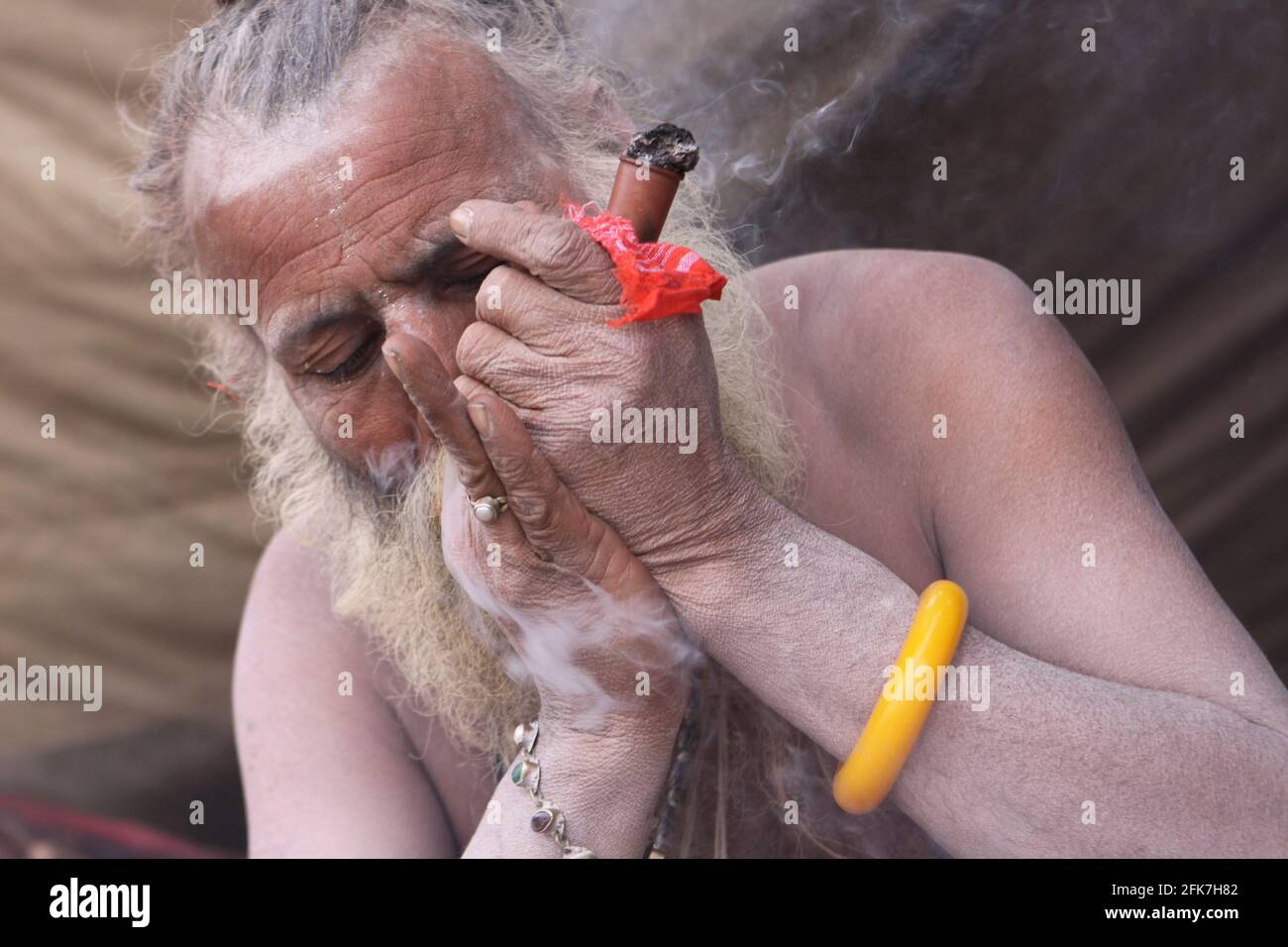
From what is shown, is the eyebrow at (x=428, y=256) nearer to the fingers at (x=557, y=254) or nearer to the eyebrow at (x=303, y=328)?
the eyebrow at (x=303, y=328)

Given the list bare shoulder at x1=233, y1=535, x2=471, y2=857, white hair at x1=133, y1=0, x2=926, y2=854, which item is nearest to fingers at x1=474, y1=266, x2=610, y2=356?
white hair at x1=133, y1=0, x2=926, y2=854

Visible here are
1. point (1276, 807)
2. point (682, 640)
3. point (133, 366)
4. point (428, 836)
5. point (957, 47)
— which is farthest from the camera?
point (133, 366)

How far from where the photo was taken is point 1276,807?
1240 mm

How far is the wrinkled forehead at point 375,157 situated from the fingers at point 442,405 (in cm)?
31

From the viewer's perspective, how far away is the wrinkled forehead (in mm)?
1406

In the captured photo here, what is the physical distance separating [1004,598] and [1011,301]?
1.31 feet

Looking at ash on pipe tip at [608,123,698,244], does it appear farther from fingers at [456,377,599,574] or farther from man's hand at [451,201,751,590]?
fingers at [456,377,599,574]

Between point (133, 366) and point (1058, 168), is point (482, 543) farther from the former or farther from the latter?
point (133, 366)

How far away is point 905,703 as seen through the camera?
1221mm

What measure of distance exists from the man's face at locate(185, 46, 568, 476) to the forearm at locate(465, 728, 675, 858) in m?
0.42

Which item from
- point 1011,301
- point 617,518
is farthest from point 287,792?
point 1011,301

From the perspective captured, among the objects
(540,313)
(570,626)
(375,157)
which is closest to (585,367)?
(540,313)

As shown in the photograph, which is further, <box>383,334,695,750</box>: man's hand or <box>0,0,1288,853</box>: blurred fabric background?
Answer: <box>0,0,1288,853</box>: blurred fabric background

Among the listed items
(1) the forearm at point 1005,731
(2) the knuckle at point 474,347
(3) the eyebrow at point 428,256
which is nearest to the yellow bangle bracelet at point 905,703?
(1) the forearm at point 1005,731
